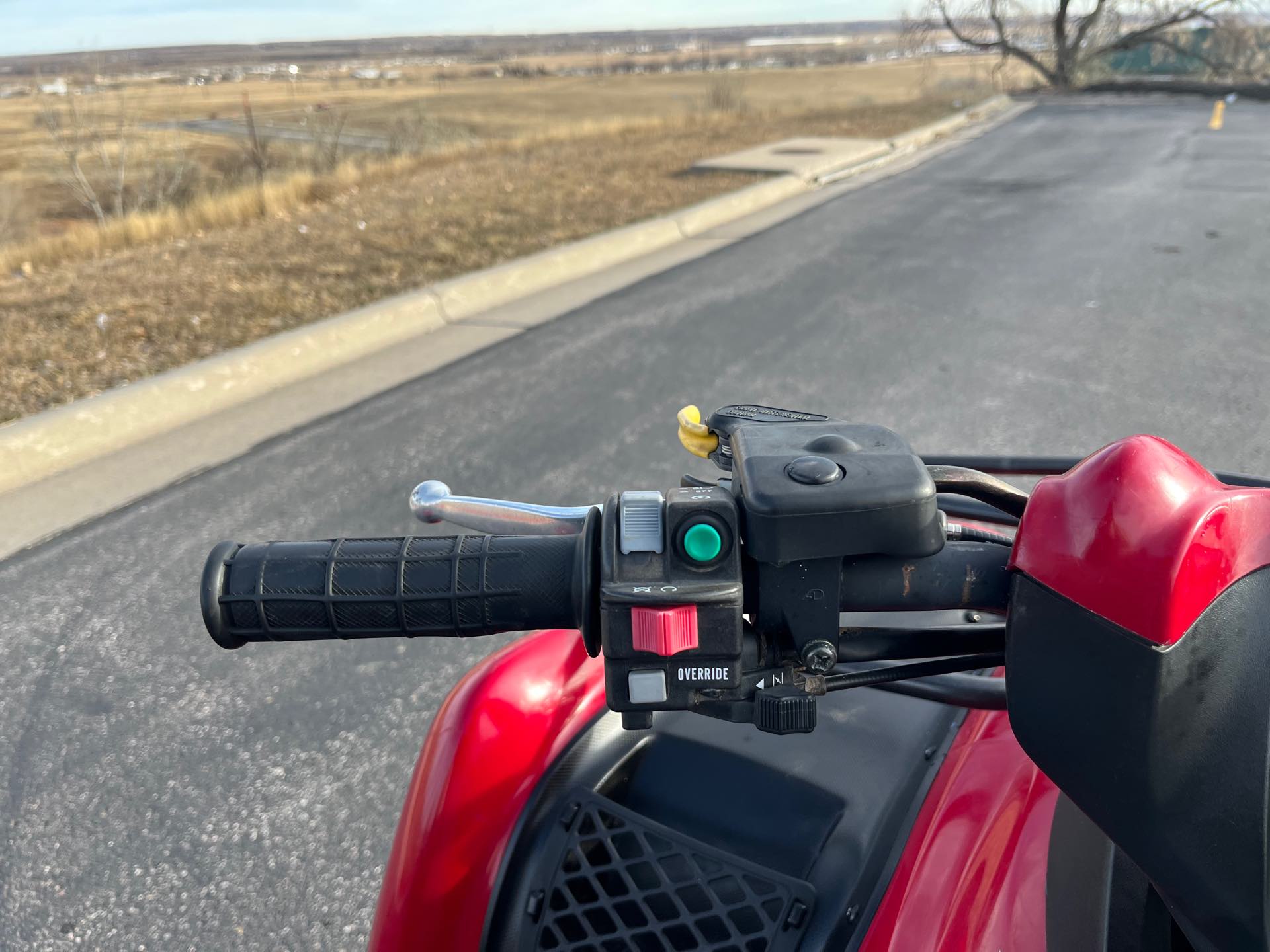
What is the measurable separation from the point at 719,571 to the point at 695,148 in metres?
15.1

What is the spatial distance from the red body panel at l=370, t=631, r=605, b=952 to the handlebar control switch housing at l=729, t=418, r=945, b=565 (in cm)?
69

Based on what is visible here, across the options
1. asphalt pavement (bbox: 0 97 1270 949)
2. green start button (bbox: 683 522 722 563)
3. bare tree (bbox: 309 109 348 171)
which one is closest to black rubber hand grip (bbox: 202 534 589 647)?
green start button (bbox: 683 522 722 563)

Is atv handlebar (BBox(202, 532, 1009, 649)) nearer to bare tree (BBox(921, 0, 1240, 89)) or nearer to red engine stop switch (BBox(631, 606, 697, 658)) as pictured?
red engine stop switch (BBox(631, 606, 697, 658))

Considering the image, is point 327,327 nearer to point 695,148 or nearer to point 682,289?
point 682,289

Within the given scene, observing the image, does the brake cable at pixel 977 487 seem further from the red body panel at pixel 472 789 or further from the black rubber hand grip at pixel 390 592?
the red body panel at pixel 472 789

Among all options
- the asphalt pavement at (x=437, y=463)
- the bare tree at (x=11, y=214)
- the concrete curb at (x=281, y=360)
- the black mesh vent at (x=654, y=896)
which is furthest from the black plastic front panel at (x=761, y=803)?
the bare tree at (x=11, y=214)

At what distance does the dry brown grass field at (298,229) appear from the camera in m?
6.17

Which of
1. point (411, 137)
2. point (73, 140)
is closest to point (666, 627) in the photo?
point (73, 140)

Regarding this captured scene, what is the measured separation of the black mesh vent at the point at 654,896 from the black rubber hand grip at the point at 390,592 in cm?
47

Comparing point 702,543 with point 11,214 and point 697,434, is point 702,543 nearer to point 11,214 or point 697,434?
point 697,434

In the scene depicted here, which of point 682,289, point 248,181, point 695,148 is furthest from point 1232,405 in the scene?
point 248,181

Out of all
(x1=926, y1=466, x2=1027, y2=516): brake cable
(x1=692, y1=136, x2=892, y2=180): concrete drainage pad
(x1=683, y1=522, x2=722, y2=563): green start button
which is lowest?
(x1=692, y1=136, x2=892, y2=180): concrete drainage pad

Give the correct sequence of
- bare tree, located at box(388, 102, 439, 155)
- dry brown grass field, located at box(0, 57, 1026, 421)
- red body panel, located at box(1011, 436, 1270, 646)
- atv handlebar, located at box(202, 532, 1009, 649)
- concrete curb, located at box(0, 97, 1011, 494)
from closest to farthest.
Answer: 1. red body panel, located at box(1011, 436, 1270, 646)
2. atv handlebar, located at box(202, 532, 1009, 649)
3. concrete curb, located at box(0, 97, 1011, 494)
4. dry brown grass field, located at box(0, 57, 1026, 421)
5. bare tree, located at box(388, 102, 439, 155)

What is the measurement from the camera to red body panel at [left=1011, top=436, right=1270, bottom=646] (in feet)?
2.44
